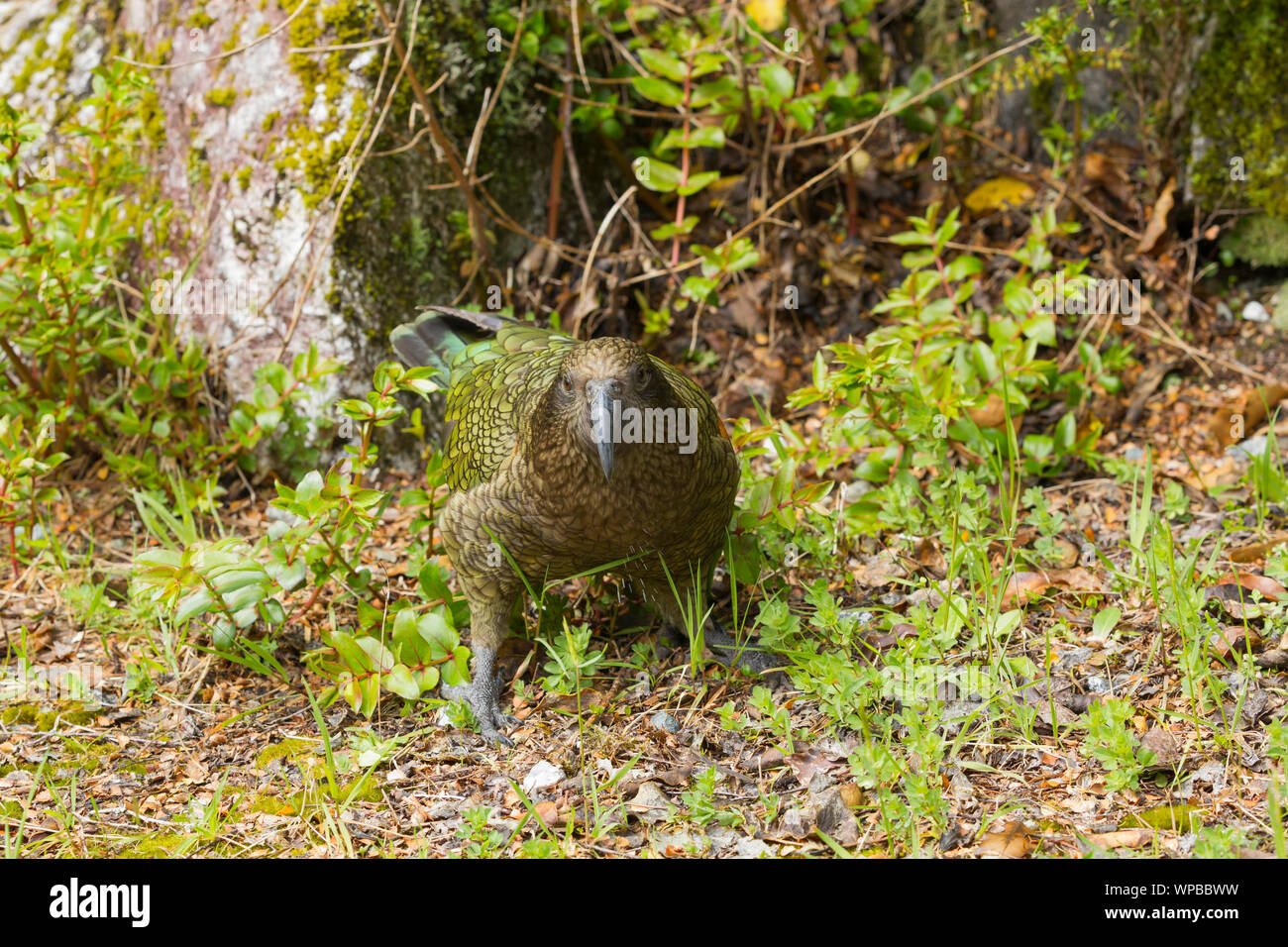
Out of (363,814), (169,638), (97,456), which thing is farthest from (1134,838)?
(97,456)

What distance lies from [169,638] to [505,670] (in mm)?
1186

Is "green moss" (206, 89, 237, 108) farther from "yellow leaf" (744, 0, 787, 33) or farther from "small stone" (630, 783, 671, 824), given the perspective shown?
"small stone" (630, 783, 671, 824)

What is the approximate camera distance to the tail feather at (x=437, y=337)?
424cm

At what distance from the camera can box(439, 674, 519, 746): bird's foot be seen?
3424 mm

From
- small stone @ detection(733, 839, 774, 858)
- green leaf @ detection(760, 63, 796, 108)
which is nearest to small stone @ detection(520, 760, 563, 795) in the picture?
small stone @ detection(733, 839, 774, 858)

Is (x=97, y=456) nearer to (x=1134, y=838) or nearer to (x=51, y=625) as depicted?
(x=51, y=625)

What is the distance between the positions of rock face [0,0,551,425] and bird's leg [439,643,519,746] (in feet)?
5.79

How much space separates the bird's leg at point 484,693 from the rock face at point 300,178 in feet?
5.79

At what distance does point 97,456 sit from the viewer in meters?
5.07

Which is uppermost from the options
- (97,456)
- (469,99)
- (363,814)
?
(469,99)

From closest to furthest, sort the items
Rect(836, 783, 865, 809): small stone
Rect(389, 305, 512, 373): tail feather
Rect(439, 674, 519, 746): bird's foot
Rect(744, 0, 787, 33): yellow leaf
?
1. Rect(836, 783, 865, 809): small stone
2. Rect(439, 674, 519, 746): bird's foot
3. Rect(389, 305, 512, 373): tail feather
4. Rect(744, 0, 787, 33): yellow leaf

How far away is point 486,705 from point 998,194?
3838mm

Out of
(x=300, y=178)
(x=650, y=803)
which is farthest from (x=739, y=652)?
(x=300, y=178)

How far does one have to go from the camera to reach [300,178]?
16.0ft
